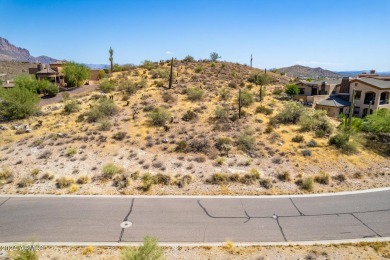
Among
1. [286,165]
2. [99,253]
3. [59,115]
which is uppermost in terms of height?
[59,115]

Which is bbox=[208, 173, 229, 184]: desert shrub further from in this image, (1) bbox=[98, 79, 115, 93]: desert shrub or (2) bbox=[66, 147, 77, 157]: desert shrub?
(1) bbox=[98, 79, 115, 93]: desert shrub

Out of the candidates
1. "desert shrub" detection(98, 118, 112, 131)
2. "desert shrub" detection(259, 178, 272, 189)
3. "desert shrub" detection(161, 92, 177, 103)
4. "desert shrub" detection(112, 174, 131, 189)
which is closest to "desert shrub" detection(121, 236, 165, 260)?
"desert shrub" detection(112, 174, 131, 189)

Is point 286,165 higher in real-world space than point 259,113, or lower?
lower

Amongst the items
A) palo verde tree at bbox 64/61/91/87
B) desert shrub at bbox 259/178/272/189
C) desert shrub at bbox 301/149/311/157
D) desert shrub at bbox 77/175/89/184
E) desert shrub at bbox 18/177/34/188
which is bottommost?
desert shrub at bbox 18/177/34/188

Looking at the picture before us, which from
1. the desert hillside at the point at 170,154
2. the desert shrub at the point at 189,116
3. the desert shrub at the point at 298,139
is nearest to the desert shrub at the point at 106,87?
the desert hillside at the point at 170,154

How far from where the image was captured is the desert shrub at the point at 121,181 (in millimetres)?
16772

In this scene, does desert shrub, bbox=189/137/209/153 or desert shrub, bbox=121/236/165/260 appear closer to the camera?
desert shrub, bbox=121/236/165/260

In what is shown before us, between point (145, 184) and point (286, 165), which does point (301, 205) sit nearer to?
point (286, 165)

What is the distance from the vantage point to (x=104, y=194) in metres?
15.8

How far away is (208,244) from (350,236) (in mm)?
6644

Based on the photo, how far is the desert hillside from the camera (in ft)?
56.2

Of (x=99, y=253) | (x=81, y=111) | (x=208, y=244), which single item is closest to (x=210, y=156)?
(x=208, y=244)

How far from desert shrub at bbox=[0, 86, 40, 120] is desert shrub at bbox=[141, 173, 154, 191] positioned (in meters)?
19.3

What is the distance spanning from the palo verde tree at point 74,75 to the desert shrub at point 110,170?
3279 centimetres
